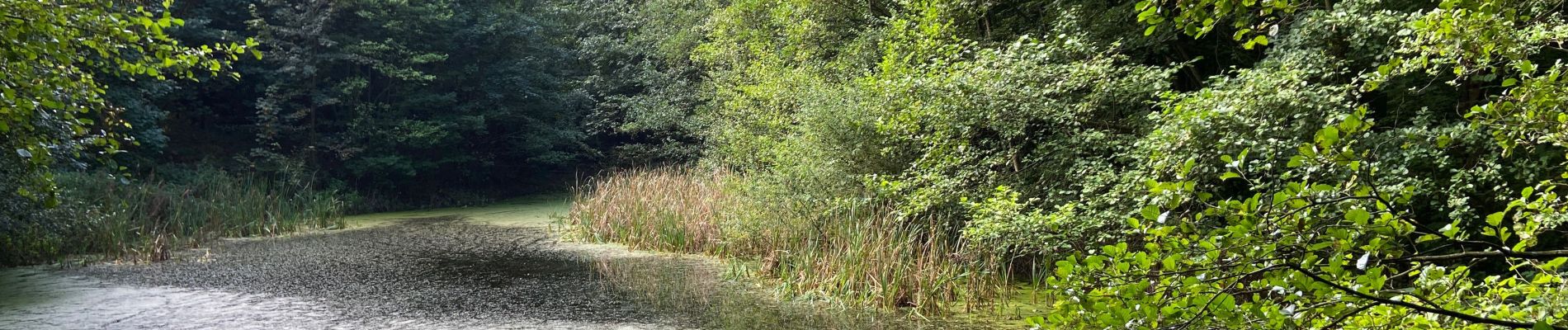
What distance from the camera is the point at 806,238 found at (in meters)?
7.67

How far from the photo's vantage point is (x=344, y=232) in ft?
39.1

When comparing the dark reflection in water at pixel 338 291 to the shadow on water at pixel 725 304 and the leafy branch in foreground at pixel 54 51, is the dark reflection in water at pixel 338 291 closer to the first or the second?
the shadow on water at pixel 725 304

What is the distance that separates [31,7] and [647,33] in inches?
624

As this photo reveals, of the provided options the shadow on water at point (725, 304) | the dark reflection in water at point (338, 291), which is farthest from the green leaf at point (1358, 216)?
the dark reflection in water at point (338, 291)

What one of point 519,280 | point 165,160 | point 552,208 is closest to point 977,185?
point 519,280

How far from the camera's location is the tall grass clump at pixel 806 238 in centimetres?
618

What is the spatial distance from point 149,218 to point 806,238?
7.52m

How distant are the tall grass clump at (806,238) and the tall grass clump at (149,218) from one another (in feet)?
12.5

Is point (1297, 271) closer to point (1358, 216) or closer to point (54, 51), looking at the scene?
point (1358, 216)

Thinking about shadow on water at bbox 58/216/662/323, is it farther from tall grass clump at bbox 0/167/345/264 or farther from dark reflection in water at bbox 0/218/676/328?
tall grass clump at bbox 0/167/345/264

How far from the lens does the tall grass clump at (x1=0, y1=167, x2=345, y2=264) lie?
8.36 m

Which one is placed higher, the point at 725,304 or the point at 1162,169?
the point at 1162,169

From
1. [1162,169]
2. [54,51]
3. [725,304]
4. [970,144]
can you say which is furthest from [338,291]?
[1162,169]

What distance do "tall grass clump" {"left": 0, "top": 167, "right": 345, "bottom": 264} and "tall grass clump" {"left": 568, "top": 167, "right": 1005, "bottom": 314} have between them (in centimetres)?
380
